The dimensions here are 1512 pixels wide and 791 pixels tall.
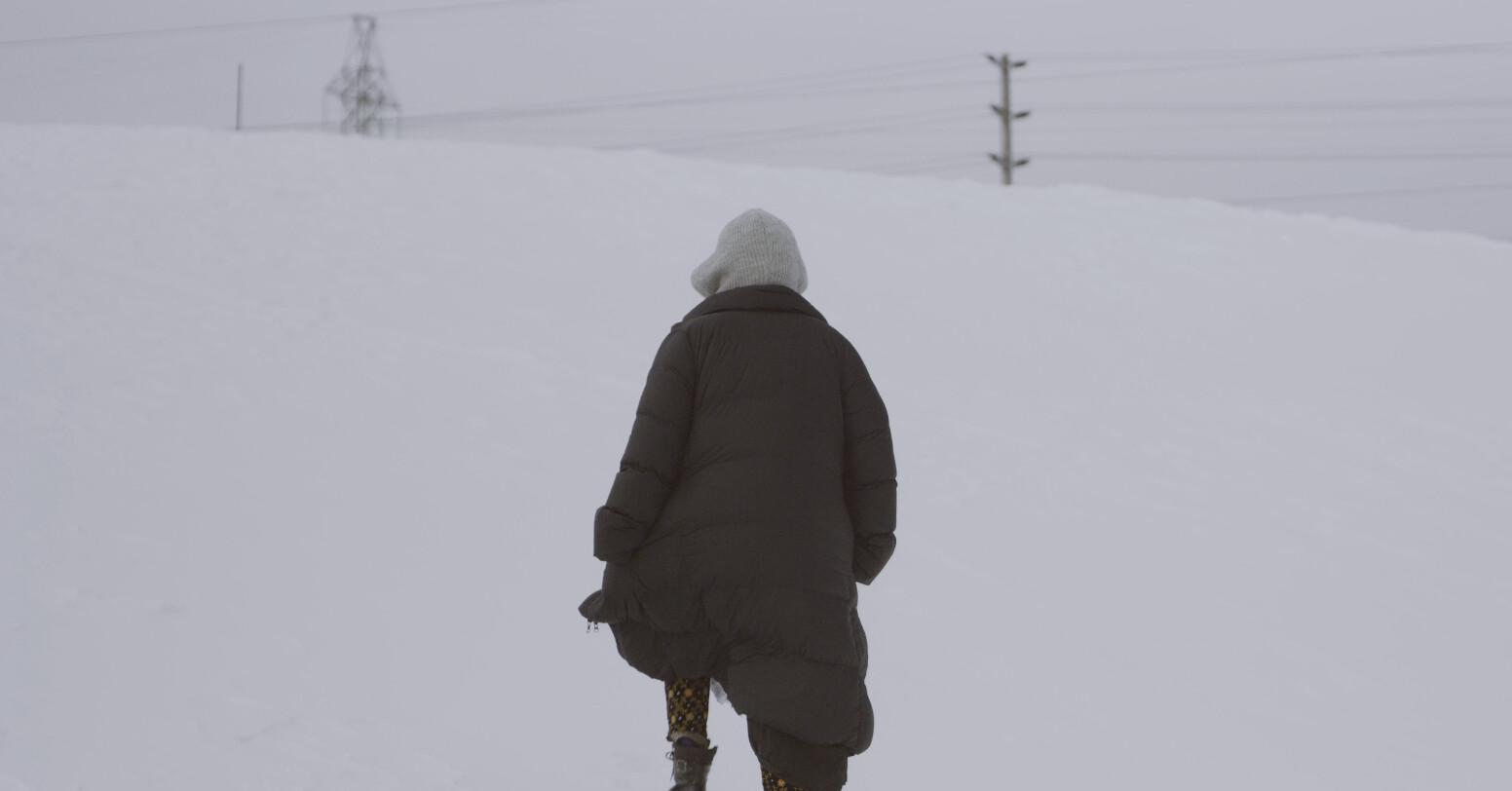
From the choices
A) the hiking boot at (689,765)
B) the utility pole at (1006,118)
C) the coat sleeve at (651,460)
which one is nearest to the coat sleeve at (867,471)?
the coat sleeve at (651,460)

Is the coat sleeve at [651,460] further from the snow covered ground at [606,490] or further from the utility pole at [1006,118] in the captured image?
the utility pole at [1006,118]

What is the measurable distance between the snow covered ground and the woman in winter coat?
1.06 meters

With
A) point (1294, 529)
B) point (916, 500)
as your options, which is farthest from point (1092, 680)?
point (1294, 529)

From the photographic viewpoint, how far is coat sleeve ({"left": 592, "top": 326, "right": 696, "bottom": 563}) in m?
2.63

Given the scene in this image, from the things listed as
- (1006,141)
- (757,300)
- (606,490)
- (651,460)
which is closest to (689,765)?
(651,460)

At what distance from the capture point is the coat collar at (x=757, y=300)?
2758 mm

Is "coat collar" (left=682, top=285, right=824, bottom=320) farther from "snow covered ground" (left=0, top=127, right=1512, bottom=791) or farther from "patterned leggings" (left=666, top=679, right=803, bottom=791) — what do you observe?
"snow covered ground" (left=0, top=127, right=1512, bottom=791)

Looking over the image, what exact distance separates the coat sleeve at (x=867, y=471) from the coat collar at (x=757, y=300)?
17 cm

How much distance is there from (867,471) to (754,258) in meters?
0.53

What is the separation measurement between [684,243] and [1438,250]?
885cm

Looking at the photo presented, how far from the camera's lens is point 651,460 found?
2656 mm

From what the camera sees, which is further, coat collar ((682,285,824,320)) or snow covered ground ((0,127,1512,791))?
snow covered ground ((0,127,1512,791))

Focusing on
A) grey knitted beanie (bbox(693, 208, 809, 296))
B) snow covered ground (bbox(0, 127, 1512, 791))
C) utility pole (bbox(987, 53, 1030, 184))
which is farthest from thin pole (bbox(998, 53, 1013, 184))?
grey knitted beanie (bbox(693, 208, 809, 296))

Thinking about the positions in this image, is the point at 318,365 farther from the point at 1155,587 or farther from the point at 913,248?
the point at 913,248
